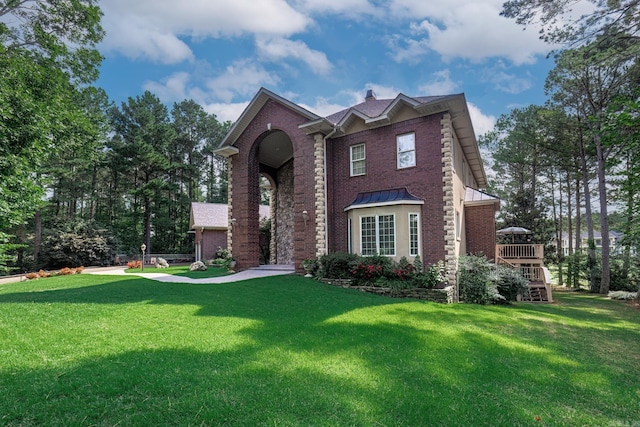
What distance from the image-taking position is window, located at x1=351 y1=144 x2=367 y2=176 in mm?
13734

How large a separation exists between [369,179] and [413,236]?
3.07 metres

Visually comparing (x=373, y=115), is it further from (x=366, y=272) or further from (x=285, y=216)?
(x=285, y=216)

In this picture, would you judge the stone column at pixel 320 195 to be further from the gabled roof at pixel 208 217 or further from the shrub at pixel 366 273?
the gabled roof at pixel 208 217

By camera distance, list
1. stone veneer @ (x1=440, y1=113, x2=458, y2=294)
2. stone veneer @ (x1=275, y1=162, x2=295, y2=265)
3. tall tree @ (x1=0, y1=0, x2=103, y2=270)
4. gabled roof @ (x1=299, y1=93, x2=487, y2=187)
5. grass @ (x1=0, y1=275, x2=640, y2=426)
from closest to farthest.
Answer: grass @ (x1=0, y1=275, x2=640, y2=426)
tall tree @ (x1=0, y1=0, x2=103, y2=270)
stone veneer @ (x1=440, y1=113, x2=458, y2=294)
gabled roof @ (x1=299, y1=93, x2=487, y2=187)
stone veneer @ (x1=275, y1=162, x2=295, y2=265)

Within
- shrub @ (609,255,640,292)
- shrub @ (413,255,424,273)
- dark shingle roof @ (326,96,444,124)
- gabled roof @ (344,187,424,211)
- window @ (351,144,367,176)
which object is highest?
dark shingle roof @ (326,96,444,124)

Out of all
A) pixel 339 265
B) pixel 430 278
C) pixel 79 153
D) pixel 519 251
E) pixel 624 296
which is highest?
pixel 79 153

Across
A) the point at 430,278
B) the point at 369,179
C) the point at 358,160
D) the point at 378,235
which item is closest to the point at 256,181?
the point at 358,160

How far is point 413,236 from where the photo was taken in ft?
39.7

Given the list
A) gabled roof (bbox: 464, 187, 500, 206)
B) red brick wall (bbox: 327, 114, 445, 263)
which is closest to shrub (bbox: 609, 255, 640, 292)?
gabled roof (bbox: 464, 187, 500, 206)

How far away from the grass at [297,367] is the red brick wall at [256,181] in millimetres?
6164

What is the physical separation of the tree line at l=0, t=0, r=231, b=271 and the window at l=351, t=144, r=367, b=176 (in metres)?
10.5

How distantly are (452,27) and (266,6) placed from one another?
235 inches

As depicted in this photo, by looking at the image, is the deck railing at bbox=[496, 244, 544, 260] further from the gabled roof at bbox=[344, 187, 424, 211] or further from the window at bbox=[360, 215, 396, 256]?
the window at bbox=[360, 215, 396, 256]

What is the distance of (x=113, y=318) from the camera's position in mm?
6355
